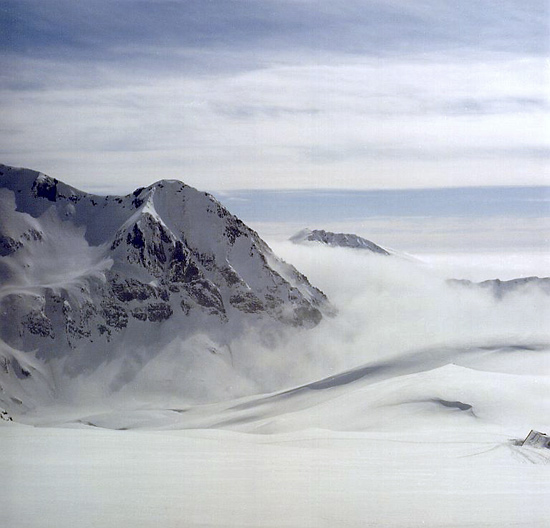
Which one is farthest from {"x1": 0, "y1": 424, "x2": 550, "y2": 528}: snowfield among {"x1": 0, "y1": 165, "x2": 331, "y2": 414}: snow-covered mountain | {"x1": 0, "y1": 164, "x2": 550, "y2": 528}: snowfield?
{"x1": 0, "y1": 165, "x2": 331, "y2": 414}: snow-covered mountain

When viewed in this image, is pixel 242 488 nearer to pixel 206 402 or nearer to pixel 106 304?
pixel 206 402

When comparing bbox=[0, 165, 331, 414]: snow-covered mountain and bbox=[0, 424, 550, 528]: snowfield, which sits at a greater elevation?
bbox=[0, 424, 550, 528]: snowfield

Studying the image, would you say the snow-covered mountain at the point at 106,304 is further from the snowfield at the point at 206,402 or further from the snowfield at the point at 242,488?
the snowfield at the point at 242,488

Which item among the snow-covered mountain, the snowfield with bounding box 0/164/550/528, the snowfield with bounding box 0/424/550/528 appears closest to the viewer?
the snowfield with bounding box 0/424/550/528

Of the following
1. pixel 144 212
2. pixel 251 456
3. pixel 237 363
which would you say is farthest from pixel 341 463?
pixel 144 212

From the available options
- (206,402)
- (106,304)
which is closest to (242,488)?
(206,402)

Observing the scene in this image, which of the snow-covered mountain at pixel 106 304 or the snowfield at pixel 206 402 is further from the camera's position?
the snow-covered mountain at pixel 106 304

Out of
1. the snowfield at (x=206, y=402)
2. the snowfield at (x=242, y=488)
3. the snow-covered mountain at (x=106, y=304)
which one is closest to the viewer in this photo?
the snowfield at (x=242, y=488)

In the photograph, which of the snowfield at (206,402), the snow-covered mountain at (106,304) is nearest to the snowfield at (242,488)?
the snowfield at (206,402)

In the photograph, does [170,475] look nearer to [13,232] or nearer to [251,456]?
[251,456]

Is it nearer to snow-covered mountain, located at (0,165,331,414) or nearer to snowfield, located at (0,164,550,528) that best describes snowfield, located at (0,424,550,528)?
snowfield, located at (0,164,550,528)
